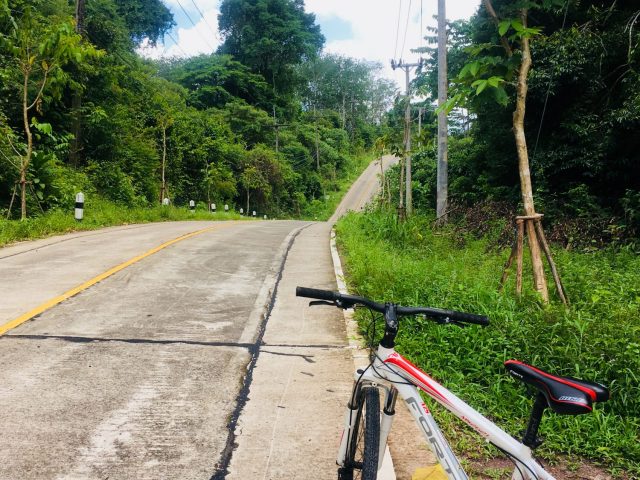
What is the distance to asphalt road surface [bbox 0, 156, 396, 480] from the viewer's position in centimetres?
303

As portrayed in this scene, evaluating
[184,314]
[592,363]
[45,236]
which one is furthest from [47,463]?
[45,236]

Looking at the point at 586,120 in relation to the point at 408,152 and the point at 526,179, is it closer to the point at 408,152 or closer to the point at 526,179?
the point at 408,152

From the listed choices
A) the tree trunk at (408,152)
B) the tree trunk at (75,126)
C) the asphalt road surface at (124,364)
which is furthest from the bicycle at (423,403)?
the tree trunk at (75,126)

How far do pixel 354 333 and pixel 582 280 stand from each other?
10.1 feet

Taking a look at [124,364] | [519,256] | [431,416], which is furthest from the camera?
[519,256]

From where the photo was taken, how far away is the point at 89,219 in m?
15.6

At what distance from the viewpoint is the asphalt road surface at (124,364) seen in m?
3.03

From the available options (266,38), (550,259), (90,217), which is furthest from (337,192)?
(550,259)

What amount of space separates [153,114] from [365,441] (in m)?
27.1

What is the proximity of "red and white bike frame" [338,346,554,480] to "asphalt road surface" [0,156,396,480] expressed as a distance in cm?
129

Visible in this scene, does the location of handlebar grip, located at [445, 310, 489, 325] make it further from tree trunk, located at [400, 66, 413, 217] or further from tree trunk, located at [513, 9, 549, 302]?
tree trunk, located at [400, 66, 413, 217]

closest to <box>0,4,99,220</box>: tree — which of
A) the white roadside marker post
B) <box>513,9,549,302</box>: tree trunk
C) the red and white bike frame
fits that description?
the white roadside marker post

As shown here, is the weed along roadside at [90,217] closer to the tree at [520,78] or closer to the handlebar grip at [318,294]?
the tree at [520,78]

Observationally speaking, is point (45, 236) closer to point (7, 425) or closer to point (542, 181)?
point (7, 425)
